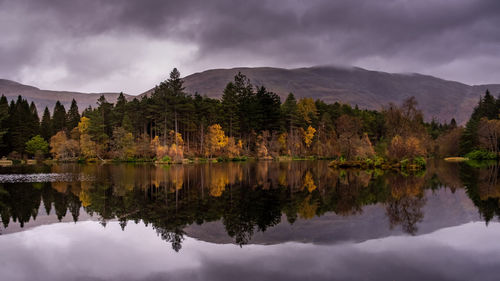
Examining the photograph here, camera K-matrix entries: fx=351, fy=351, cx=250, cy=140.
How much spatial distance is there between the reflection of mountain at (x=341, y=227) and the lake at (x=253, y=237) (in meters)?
0.03

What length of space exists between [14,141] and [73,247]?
84230 millimetres

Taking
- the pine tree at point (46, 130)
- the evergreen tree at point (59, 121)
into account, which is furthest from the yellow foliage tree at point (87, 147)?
the evergreen tree at point (59, 121)

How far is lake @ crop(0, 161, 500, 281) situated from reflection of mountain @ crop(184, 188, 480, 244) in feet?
0.11

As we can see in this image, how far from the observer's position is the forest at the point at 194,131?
65.3 m

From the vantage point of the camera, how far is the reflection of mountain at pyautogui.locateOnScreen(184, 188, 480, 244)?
10.2m

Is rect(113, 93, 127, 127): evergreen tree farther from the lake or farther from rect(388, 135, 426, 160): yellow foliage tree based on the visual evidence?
the lake

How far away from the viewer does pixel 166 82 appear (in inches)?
2470

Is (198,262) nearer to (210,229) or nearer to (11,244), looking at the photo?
(210,229)

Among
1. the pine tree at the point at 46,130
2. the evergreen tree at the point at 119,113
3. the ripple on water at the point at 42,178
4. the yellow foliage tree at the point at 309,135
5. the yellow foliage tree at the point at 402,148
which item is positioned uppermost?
the evergreen tree at the point at 119,113

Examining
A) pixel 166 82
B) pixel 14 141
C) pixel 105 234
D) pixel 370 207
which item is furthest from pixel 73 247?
pixel 14 141

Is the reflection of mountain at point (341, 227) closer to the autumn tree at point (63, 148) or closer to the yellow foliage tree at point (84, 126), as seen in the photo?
the autumn tree at point (63, 148)

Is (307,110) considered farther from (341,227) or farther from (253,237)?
→ (253,237)

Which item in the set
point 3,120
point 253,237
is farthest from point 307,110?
point 253,237

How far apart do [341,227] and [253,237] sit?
10.5ft
